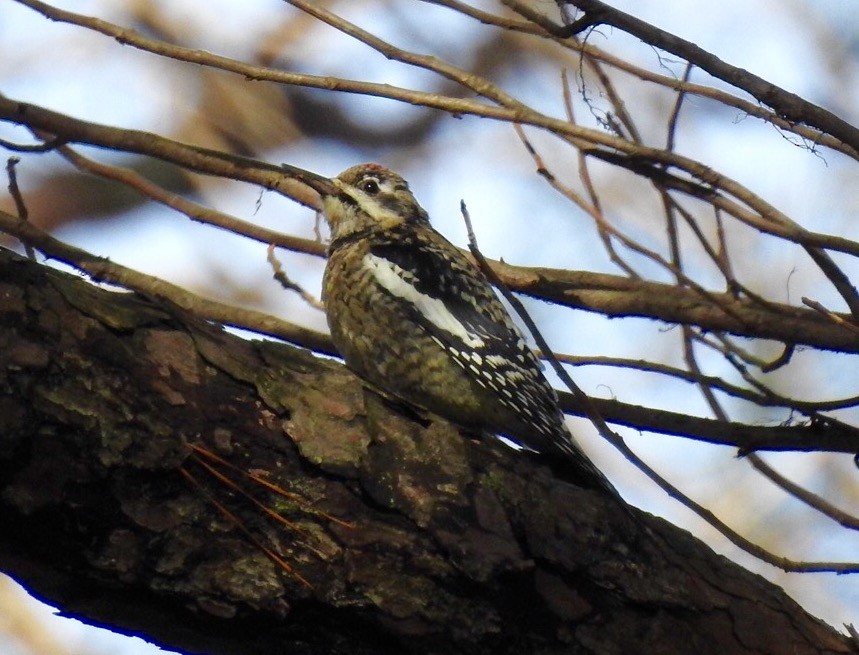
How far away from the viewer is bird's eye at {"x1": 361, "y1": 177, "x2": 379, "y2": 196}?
4.98m

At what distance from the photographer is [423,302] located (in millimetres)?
4023

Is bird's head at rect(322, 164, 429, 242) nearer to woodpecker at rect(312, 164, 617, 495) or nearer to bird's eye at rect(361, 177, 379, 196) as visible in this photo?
bird's eye at rect(361, 177, 379, 196)

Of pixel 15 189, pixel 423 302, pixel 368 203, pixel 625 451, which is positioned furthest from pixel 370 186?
pixel 625 451

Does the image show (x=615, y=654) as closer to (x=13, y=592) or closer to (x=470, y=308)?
(x=470, y=308)

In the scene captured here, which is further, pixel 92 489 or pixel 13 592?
pixel 13 592

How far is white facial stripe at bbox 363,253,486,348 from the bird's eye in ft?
2.77

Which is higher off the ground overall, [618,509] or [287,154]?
[287,154]

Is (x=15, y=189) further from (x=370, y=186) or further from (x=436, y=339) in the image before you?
(x=370, y=186)

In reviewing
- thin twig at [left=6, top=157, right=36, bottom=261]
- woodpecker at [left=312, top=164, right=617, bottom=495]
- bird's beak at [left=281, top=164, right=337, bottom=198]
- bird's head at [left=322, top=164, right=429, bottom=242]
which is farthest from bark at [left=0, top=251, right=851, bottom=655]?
bird's head at [left=322, top=164, right=429, bottom=242]

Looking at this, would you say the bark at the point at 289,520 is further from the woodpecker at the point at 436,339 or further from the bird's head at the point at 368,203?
the bird's head at the point at 368,203

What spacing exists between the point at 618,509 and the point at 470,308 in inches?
58.7

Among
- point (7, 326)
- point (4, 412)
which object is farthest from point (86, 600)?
point (7, 326)

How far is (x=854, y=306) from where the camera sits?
9.16 ft

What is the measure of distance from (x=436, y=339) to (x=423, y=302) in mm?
177
